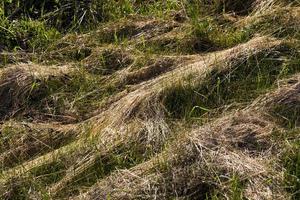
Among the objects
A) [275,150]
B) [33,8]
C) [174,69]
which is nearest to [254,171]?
[275,150]

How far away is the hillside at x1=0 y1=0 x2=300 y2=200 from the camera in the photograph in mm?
3453

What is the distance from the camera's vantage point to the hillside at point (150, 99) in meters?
3.45

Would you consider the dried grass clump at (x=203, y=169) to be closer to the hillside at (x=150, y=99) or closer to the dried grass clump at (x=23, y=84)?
the hillside at (x=150, y=99)

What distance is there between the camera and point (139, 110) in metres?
4.14

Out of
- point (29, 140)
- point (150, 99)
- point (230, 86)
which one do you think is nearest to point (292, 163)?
point (230, 86)

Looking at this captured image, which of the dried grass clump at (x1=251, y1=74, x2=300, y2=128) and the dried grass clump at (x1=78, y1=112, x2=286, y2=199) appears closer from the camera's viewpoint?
the dried grass clump at (x1=78, y1=112, x2=286, y2=199)

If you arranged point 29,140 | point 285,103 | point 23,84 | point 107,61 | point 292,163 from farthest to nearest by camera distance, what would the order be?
point 107,61 < point 23,84 < point 29,140 < point 285,103 < point 292,163

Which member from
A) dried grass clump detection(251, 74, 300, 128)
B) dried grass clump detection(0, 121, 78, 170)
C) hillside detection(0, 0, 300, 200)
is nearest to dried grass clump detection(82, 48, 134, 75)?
hillside detection(0, 0, 300, 200)

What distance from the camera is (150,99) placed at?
421cm

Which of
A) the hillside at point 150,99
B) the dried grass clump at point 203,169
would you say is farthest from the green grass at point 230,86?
the dried grass clump at point 203,169

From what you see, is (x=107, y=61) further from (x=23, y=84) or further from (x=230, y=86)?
(x=230, y=86)

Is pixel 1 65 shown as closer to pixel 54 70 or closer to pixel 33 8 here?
pixel 54 70

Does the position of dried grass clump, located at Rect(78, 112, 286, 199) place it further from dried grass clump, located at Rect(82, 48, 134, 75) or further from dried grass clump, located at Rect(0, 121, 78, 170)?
dried grass clump, located at Rect(82, 48, 134, 75)

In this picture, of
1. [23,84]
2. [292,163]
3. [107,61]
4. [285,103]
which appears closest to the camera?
[292,163]
